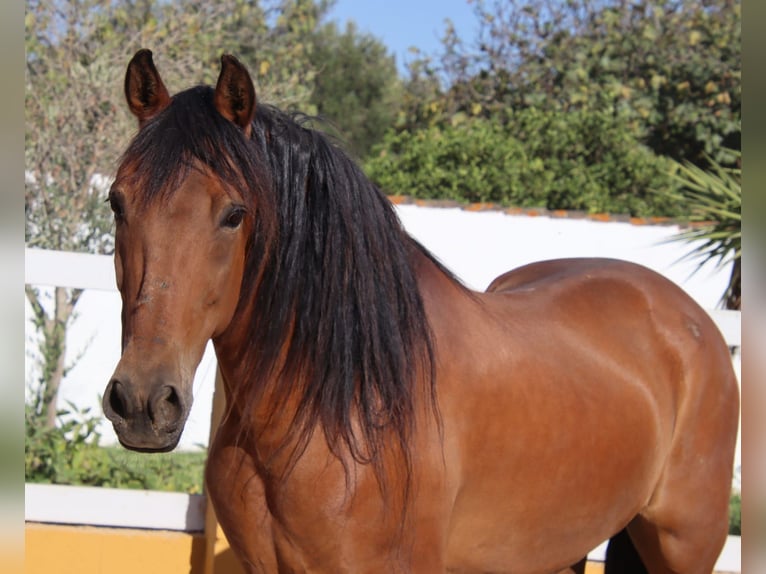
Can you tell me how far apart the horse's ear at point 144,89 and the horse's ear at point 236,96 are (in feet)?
0.52

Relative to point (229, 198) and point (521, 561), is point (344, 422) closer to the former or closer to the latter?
point (229, 198)

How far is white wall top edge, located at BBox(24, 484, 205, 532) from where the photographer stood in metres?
3.75

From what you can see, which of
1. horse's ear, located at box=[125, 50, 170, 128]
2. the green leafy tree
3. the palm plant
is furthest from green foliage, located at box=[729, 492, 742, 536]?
the green leafy tree

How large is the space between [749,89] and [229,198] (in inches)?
57.9

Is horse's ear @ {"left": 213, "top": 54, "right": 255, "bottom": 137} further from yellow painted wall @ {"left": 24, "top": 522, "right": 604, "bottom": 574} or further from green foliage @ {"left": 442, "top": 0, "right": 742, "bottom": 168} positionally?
green foliage @ {"left": 442, "top": 0, "right": 742, "bottom": 168}

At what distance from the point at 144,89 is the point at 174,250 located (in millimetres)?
581

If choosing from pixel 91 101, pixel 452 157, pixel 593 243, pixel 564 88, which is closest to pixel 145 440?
pixel 91 101

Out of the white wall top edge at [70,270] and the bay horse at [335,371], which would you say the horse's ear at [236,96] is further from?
the white wall top edge at [70,270]

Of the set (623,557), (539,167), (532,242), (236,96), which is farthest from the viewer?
(539,167)

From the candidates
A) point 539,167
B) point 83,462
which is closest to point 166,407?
point 83,462

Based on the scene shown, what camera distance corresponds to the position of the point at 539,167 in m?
11.8

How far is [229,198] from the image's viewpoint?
2012 mm

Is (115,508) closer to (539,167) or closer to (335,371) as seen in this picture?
(335,371)

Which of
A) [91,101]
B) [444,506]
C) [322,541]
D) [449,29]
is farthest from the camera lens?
[449,29]
